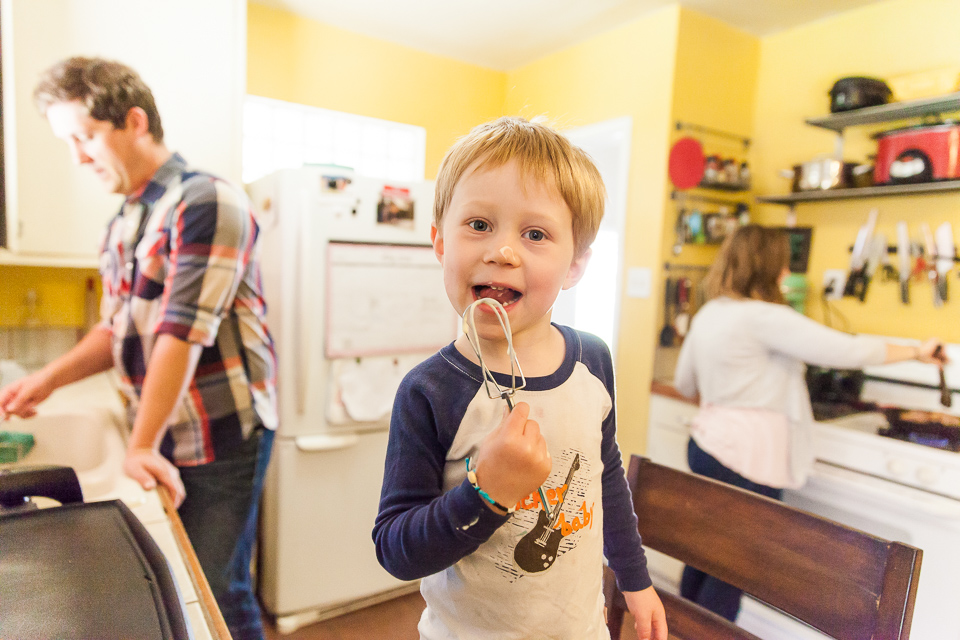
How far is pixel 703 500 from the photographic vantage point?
78 centimetres

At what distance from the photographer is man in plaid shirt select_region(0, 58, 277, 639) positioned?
947mm

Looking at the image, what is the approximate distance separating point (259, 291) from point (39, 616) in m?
0.80

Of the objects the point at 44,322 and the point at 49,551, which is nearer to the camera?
the point at 49,551

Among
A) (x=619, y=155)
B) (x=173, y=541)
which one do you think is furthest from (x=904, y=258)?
(x=173, y=541)

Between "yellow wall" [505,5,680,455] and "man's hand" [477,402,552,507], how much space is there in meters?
1.93

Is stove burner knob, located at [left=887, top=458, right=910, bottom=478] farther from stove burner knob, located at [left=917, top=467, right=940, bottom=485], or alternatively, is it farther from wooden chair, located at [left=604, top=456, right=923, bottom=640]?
wooden chair, located at [left=604, top=456, right=923, bottom=640]

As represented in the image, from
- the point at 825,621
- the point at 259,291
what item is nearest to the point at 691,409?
the point at 825,621

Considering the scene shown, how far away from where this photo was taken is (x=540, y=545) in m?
0.48

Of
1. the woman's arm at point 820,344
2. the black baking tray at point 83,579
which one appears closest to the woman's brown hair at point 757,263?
the woman's arm at point 820,344

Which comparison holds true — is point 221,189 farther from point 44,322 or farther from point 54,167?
point 44,322

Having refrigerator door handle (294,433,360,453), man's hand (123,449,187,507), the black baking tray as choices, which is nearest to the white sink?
man's hand (123,449,187,507)

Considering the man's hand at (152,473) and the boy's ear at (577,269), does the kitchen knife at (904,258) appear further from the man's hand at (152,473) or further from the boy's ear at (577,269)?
the man's hand at (152,473)

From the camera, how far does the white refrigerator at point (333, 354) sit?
1.73m

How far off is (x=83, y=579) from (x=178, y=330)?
0.55m
